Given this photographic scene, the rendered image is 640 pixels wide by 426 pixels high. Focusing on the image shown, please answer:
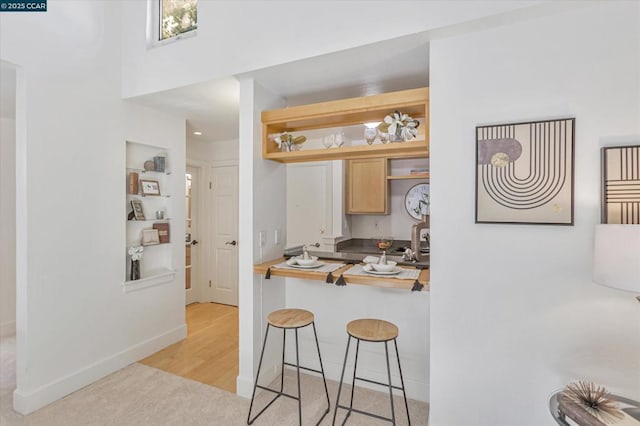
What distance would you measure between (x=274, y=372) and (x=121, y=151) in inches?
96.6

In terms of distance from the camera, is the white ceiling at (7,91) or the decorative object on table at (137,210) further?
the decorative object on table at (137,210)

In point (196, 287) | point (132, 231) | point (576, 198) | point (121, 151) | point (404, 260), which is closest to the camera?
point (576, 198)

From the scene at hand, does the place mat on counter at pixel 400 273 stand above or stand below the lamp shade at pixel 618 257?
below

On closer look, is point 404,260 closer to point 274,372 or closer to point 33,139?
point 274,372

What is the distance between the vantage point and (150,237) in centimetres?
330

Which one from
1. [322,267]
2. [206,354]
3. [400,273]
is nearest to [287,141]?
[322,267]

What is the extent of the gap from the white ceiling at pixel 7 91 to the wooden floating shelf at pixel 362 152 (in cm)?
201

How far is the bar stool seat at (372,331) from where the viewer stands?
1.89 meters

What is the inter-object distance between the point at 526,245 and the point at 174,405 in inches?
104

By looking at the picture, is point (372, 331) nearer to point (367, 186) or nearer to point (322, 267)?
point (322, 267)

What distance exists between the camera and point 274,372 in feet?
8.88

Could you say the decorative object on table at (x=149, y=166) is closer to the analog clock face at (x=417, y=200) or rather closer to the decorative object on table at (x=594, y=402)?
the analog clock face at (x=417, y=200)

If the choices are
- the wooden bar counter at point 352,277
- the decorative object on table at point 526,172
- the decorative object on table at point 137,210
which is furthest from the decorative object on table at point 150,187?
the decorative object on table at point 526,172

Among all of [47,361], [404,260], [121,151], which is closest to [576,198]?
[404,260]
